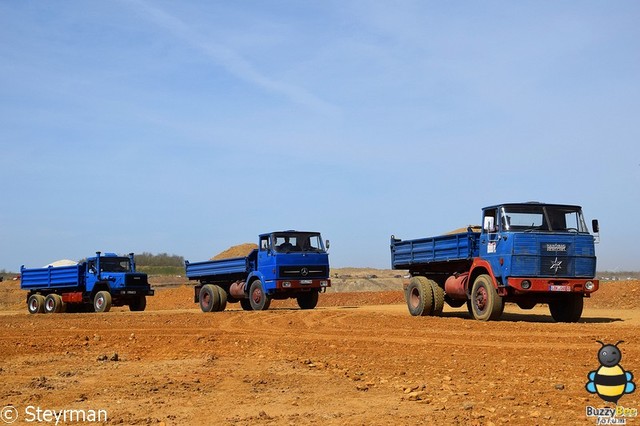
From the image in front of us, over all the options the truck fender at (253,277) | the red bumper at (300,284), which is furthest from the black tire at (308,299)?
the truck fender at (253,277)

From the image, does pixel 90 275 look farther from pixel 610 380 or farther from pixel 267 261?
pixel 610 380

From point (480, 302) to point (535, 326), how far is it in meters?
2.09

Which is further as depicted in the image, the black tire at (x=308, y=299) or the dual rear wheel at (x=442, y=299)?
the black tire at (x=308, y=299)

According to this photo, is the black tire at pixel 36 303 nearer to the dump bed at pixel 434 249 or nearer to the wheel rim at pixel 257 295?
the wheel rim at pixel 257 295

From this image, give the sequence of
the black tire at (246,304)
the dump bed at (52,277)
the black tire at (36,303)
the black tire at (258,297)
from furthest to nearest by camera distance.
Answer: the black tire at (36,303) < the dump bed at (52,277) < the black tire at (246,304) < the black tire at (258,297)

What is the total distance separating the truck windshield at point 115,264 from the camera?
30.2 m

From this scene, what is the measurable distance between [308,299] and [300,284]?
181 cm

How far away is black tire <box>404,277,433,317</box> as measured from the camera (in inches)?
781

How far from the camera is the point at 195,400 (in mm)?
8031

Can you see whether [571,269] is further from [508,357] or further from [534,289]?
[508,357]

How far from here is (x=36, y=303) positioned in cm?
3256

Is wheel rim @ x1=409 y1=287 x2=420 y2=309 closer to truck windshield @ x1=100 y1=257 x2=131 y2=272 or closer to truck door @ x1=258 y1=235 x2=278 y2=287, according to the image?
truck door @ x1=258 y1=235 x2=278 y2=287

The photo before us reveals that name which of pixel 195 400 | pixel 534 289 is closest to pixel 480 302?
pixel 534 289
